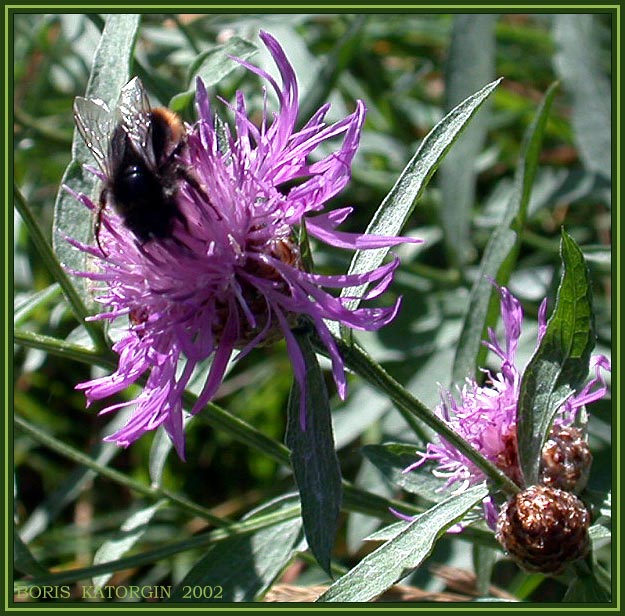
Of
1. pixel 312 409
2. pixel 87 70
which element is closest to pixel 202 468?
pixel 87 70

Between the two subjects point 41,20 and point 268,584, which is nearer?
point 268,584

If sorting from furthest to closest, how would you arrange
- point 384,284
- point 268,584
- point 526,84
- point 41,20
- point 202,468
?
point 526,84 → point 202,468 → point 41,20 → point 268,584 → point 384,284

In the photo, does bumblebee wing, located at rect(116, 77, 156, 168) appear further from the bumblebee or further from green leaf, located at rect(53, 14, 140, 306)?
green leaf, located at rect(53, 14, 140, 306)

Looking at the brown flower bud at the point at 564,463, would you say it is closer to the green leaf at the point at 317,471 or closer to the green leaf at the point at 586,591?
the green leaf at the point at 586,591

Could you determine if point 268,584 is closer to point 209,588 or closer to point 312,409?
point 209,588

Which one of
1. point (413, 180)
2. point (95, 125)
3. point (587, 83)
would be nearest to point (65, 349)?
point (95, 125)

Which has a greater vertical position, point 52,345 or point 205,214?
point 205,214

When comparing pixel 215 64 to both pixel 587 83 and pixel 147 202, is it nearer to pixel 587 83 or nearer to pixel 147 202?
pixel 147 202
